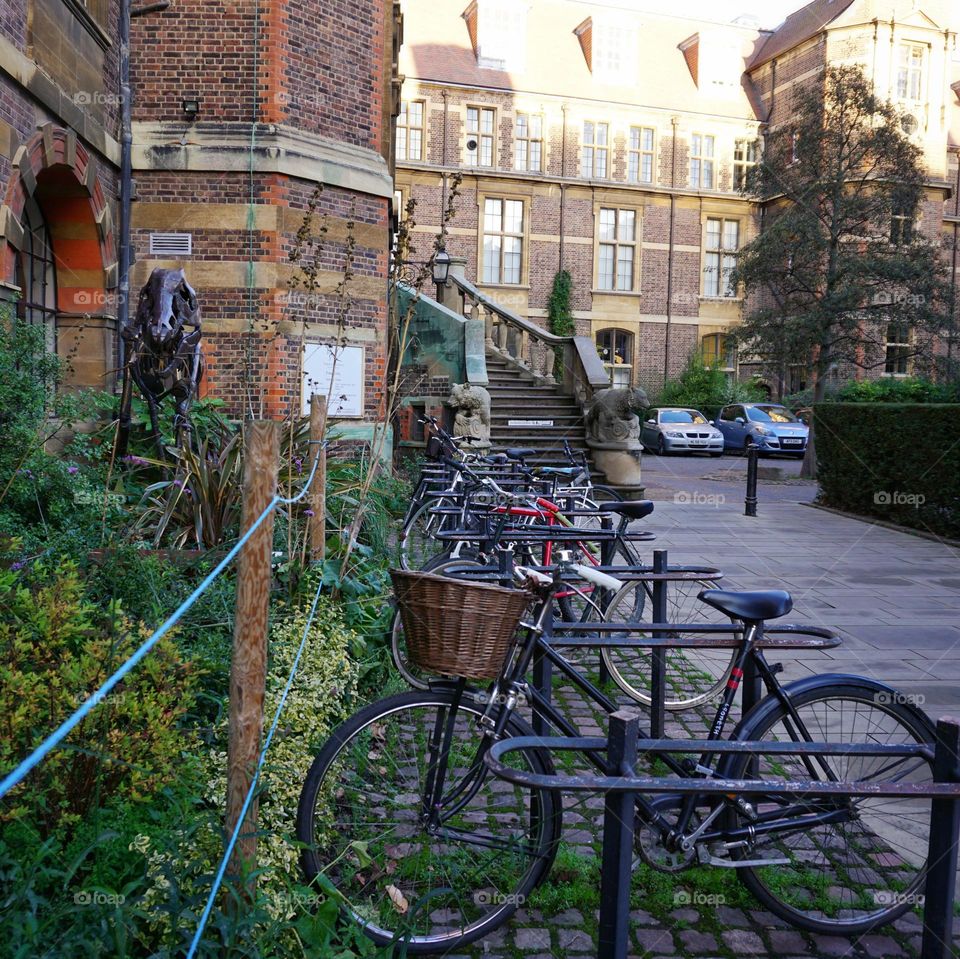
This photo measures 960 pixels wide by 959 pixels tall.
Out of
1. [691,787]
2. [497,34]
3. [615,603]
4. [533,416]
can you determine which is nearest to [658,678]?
[615,603]

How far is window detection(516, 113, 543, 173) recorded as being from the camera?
32.2m

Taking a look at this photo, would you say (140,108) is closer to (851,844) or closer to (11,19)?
(11,19)

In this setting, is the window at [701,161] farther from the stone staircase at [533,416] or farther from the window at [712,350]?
the stone staircase at [533,416]

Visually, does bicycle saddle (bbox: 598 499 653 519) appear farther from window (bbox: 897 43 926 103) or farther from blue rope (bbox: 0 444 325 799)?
window (bbox: 897 43 926 103)

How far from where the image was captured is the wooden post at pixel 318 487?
4941 millimetres

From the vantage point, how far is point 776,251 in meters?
20.6

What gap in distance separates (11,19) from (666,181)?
2873 cm

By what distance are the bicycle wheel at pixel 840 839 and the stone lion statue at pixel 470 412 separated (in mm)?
10288

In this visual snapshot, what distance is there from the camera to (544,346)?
19672 mm

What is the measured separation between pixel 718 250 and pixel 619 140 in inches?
207

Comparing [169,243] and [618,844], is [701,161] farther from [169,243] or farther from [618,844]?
[618,844]

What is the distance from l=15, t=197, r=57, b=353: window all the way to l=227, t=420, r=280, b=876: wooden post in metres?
7.66

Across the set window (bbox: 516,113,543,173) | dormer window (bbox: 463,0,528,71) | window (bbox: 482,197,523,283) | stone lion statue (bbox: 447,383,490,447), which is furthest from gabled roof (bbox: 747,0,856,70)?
stone lion statue (bbox: 447,383,490,447)

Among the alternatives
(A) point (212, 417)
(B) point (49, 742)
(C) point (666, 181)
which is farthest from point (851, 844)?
(C) point (666, 181)
